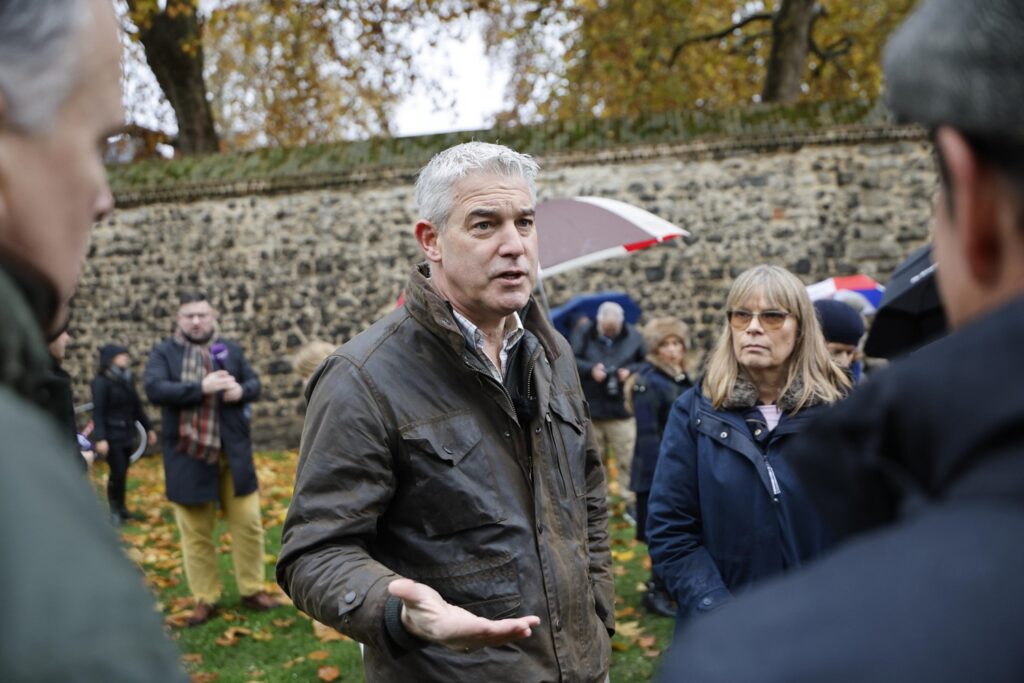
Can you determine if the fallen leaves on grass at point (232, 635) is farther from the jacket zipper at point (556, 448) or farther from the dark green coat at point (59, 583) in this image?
the dark green coat at point (59, 583)

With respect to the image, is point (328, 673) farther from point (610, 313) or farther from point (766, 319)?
point (610, 313)

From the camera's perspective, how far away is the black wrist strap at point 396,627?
2.23 metres

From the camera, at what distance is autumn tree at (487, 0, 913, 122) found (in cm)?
1543

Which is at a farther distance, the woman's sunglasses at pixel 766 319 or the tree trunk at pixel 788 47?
the tree trunk at pixel 788 47

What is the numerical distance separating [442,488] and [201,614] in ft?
14.7

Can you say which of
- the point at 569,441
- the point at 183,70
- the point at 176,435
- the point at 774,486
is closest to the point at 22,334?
the point at 569,441

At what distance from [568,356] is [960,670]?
237cm

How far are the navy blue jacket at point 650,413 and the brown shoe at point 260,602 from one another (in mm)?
2562

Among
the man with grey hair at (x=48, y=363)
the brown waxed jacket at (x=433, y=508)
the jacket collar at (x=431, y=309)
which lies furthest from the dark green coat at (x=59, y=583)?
the jacket collar at (x=431, y=309)

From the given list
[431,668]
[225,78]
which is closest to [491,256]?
[431,668]

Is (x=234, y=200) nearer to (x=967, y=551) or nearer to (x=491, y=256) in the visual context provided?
(x=491, y=256)

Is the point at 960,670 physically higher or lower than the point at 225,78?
lower

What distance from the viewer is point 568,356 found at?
3.13 metres

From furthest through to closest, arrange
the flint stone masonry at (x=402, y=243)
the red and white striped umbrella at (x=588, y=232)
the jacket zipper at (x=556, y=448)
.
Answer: the flint stone masonry at (x=402, y=243)
the red and white striped umbrella at (x=588, y=232)
the jacket zipper at (x=556, y=448)
